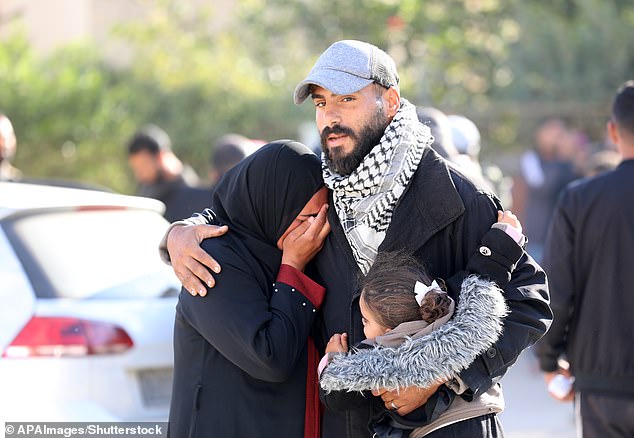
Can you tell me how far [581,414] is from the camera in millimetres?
4543

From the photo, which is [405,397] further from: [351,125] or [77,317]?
[77,317]

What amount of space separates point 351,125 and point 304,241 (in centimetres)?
40

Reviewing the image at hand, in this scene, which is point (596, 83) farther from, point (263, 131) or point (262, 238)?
point (262, 238)

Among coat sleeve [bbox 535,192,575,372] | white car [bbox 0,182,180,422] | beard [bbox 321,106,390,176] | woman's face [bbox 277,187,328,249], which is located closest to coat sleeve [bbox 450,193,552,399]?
beard [bbox 321,106,390,176]

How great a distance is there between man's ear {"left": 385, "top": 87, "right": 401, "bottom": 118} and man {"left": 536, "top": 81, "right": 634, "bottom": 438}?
1.52 m

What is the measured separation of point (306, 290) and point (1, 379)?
1.58 m

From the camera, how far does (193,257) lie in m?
3.36

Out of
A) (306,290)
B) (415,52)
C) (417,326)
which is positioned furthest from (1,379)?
(415,52)

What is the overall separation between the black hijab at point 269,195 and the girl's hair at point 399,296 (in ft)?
1.43

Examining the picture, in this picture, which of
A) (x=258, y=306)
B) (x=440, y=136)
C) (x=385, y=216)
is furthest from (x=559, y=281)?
(x=258, y=306)

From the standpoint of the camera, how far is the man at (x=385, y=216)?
312cm

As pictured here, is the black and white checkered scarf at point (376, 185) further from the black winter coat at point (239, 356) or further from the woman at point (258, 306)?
the black winter coat at point (239, 356)

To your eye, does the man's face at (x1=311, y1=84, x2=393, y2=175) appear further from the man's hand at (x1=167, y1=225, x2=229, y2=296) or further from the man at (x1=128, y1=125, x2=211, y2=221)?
the man at (x1=128, y1=125, x2=211, y2=221)

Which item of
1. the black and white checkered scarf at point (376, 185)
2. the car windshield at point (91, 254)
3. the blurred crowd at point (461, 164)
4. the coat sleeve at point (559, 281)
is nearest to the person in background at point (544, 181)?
A: the blurred crowd at point (461, 164)
